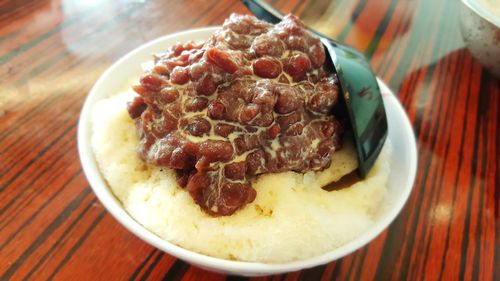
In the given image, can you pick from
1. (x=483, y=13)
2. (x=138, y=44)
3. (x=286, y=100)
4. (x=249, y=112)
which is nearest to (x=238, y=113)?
(x=249, y=112)

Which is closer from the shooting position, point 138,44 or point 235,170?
point 235,170

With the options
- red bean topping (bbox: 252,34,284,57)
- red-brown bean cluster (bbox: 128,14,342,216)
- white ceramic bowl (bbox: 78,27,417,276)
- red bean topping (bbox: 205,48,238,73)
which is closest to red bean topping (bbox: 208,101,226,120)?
red-brown bean cluster (bbox: 128,14,342,216)

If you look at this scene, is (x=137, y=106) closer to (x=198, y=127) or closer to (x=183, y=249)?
(x=198, y=127)

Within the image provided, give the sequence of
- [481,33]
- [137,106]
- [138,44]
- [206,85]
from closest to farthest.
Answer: [206,85], [137,106], [481,33], [138,44]

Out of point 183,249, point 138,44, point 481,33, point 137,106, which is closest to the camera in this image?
point 183,249

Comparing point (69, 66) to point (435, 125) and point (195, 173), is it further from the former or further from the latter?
point (435, 125)

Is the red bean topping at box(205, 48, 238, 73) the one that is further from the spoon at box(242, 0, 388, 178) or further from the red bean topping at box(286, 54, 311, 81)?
the spoon at box(242, 0, 388, 178)

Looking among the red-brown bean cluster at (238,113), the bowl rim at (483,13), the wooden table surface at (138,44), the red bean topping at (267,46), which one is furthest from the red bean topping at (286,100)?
the bowl rim at (483,13)
